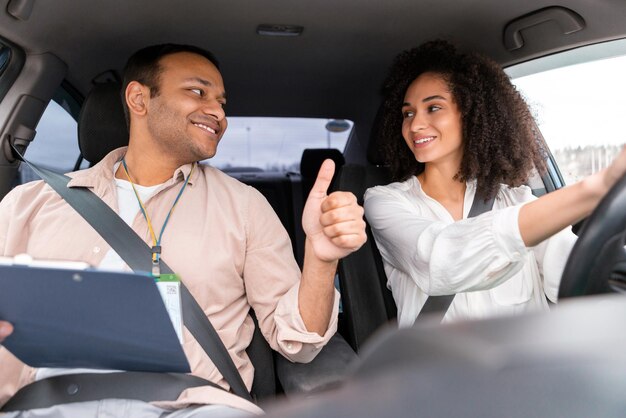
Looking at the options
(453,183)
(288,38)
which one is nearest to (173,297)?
(453,183)

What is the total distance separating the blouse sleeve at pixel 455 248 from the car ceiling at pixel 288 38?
0.77 m

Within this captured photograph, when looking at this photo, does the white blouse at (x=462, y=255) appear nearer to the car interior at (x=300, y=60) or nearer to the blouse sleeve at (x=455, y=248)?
the blouse sleeve at (x=455, y=248)

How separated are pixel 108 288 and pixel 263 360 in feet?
2.81

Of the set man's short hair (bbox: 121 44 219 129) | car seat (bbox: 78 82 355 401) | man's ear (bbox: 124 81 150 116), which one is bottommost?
car seat (bbox: 78 82 355 401)

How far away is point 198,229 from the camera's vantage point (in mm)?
1782

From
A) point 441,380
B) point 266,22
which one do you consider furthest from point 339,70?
point 441,380

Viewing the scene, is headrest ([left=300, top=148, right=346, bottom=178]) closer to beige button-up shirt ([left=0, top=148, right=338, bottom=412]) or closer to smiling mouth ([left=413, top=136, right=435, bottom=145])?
smiling mouth ([left=413, top=136, right=435, bottom=145])

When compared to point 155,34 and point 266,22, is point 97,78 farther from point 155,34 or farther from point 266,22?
point 266,22

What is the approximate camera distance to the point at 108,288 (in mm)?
1073

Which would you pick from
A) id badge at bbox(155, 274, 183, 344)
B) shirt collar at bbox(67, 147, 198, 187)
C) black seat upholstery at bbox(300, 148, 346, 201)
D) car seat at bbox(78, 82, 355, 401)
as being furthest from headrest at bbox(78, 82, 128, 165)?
black seat upholstery at bbox(300, 148, 346, 201)

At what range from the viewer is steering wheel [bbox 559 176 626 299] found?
0.96 metres

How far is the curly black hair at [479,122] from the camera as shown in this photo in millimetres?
2094

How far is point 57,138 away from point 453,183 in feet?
5.17

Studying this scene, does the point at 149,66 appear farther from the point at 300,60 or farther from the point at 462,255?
the point at 462,255
